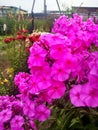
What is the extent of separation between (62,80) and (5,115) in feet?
2.16

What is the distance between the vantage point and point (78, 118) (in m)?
2.19

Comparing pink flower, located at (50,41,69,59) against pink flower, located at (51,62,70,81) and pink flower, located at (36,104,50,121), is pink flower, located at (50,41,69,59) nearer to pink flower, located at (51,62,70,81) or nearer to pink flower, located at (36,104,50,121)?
pink flower, located at (51,62,70,81)

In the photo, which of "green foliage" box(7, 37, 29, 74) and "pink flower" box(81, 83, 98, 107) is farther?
"green foliage" box(7, 37, 29, 74)

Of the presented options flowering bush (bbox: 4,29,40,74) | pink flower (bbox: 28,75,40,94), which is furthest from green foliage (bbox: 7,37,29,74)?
pink flower (bbox: 28,75,40,94)

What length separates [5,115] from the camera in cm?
227

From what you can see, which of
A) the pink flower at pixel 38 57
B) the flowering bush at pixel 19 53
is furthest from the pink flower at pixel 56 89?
the flowering bush at pixel 19 53

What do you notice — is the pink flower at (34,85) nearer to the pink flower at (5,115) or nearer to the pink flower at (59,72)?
the pink flower at (59,72)

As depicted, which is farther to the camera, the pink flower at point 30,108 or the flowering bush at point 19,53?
the flowering bush at point 19,53

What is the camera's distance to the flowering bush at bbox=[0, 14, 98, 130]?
1.69m

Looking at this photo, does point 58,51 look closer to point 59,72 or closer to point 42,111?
point 59,72

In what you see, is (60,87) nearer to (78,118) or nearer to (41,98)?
(41,98)

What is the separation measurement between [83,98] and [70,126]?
604mm

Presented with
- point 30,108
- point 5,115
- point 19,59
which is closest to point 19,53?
point 19,59

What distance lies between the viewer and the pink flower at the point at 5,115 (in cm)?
225
